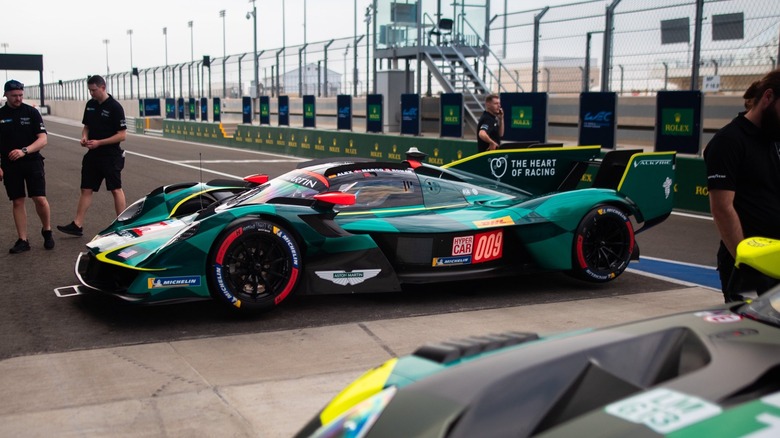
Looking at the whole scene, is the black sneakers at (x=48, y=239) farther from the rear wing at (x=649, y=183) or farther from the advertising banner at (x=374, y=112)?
the advertising banner at (x=374, y=112)

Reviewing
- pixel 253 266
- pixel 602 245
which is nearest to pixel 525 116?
pixel 602 245

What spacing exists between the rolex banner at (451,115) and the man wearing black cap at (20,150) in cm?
1208

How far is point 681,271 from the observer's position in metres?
8.04

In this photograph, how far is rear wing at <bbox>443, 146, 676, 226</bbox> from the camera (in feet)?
24.9

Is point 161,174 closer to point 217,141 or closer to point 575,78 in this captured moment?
point 575,78

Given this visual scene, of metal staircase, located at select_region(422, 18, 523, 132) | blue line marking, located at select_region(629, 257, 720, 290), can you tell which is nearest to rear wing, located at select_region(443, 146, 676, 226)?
blue line marking, located at select_region(629, 257, 720, 290)

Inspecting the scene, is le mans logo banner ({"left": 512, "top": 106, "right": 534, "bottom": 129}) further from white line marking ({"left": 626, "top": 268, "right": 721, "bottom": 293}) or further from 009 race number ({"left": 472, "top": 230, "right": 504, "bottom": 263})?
009 race number ({"left": 472, "top": 230, "right": 504, "bottom": 263})

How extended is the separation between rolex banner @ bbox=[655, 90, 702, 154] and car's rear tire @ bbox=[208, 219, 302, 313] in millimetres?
9104

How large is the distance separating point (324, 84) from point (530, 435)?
3114 cm

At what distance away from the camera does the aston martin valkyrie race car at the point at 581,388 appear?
1.80 m

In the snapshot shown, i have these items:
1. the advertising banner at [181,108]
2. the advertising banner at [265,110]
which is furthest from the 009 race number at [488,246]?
the advertising banner at [181,108]

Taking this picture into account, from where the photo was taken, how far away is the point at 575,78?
17719mm

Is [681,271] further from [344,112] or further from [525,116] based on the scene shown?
[344,112]

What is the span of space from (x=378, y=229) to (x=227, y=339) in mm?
1458
